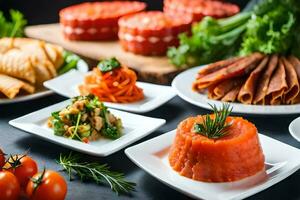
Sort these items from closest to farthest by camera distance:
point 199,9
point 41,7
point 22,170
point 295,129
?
1. point 22,170
2. point 295,129
3. point 199,9
4. point 41,7

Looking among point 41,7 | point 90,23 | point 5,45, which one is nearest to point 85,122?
point 5,45

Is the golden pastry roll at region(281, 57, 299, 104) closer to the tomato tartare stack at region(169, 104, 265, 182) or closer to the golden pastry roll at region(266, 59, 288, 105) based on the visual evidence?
the golden pastry roll at region(266, 59, 288, 105)

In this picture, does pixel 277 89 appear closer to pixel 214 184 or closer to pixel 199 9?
pixel 214 184

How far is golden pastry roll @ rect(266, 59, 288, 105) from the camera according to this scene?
10.0ft

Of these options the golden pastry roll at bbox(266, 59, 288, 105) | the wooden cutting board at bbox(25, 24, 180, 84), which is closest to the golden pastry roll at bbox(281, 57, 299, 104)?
the golden pastry roll at bbox(266, 59, 288, 105)

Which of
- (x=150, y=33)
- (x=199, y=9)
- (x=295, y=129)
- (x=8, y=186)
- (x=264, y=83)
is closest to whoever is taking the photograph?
(x=8, y=186)

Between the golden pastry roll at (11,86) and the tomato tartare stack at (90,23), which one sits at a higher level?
the golden pastry roll at (11,86)

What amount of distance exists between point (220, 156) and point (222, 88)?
38.6 inches

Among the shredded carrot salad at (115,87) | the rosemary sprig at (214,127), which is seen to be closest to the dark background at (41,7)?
the shredded carrot salad at (115,87)

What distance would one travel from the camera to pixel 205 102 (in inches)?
123

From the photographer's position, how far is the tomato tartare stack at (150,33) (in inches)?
167

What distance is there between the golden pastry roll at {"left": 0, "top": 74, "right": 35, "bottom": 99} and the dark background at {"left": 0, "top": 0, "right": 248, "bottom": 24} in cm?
242

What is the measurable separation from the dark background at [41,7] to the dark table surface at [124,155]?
7.90 ft

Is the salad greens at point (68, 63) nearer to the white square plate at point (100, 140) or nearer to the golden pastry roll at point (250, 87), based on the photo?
the white square plate at point (100, 140)
